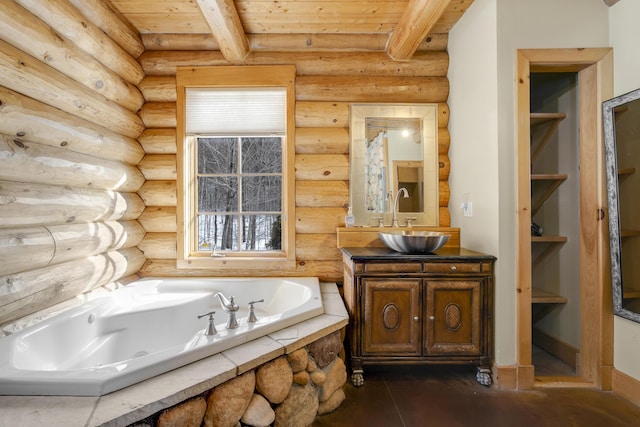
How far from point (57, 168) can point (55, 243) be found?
1.58ft

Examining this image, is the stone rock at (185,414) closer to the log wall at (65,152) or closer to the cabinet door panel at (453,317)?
the log wall at (65,152)

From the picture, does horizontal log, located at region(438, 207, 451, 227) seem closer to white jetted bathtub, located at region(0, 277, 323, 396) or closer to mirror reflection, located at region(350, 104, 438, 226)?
mirror reflection, located at region(350, 104, 438, 226)

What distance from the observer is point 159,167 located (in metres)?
2.90

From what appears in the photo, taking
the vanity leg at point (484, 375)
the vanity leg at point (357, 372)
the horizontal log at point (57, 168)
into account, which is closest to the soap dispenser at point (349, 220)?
the vanity leg at point (357, 372)

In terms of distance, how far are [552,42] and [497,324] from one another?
6.61 ft

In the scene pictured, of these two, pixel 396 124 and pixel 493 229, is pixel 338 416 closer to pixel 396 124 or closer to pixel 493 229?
pixel 493 229

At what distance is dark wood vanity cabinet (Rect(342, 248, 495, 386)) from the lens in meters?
2.17

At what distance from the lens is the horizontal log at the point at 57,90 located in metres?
1.68

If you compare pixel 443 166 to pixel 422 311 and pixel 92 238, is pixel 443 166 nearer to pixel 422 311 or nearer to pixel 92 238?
pixel 422 311

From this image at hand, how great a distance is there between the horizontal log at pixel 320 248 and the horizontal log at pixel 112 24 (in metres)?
2.25

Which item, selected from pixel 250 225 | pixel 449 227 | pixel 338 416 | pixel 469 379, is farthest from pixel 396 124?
pixel 338 416

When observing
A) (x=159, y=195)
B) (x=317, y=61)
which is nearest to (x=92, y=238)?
(x=159, y=195)

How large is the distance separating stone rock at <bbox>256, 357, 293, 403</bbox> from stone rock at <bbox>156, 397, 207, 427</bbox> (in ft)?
0.96

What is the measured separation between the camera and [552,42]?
2162 millimetres
